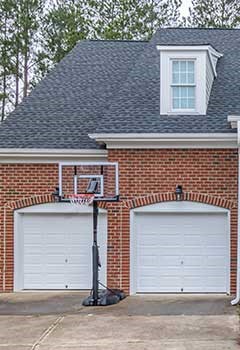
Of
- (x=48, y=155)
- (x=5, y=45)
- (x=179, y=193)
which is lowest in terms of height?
(x=179, y=193)

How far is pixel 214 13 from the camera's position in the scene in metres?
28.1

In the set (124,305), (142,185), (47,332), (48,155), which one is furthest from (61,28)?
(47,332)

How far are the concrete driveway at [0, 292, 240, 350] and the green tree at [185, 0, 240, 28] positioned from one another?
726 inches

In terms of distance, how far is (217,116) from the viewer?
13828 millimetres

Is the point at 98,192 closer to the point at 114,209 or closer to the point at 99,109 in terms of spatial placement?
the point at 114,209

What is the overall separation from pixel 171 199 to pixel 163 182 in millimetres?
467

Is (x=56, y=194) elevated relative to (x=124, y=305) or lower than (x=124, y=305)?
elevated

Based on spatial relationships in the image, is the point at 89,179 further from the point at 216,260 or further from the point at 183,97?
the point at 216,260

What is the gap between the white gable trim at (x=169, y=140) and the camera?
13062 mm

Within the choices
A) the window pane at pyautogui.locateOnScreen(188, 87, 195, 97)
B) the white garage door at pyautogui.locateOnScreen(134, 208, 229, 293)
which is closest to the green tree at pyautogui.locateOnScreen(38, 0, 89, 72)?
the window pane at pyautogui.locateOnScreen(188, 87, 195, 97)

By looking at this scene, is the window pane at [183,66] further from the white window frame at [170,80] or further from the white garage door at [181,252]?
the white garage door at [181,252]

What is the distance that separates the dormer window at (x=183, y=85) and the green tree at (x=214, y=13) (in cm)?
1445

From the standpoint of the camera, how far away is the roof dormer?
14125 millimetres

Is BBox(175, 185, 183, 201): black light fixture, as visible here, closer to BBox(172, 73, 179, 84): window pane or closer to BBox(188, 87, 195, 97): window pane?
BBox(188, 87, 195, 97): window pane
